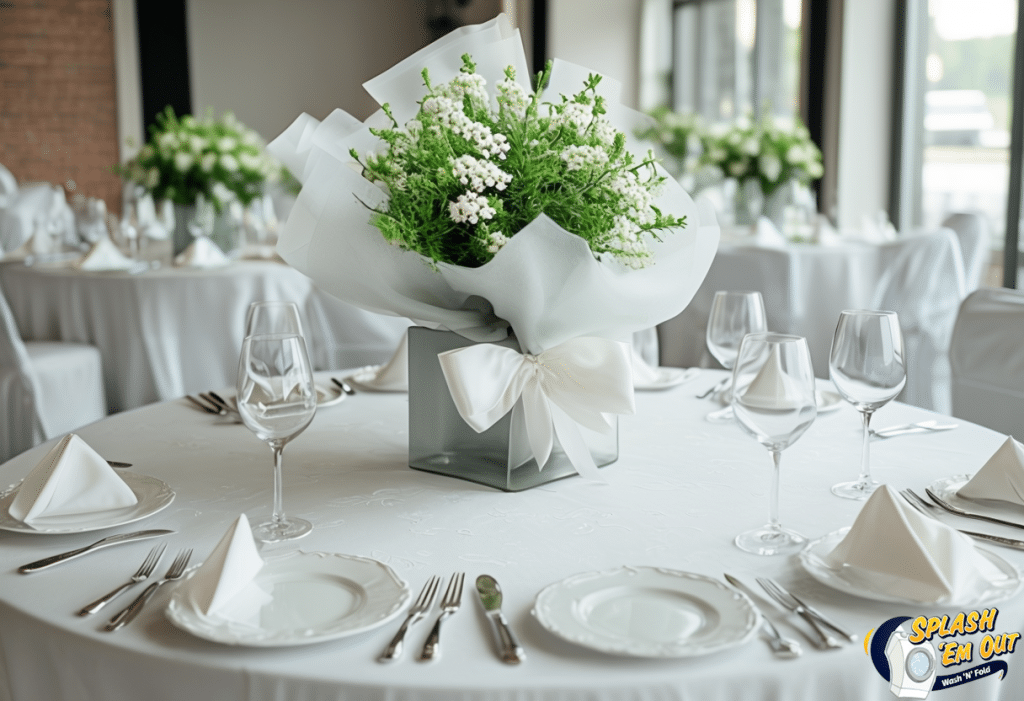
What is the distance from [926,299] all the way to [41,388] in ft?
10.2

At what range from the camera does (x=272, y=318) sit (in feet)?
4.64

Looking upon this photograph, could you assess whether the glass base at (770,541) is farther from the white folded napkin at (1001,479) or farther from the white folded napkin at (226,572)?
the white folded napkin at (226,572)

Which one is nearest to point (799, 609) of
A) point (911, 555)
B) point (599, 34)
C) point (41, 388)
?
point (911, 555)

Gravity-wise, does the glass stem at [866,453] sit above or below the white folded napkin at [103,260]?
below

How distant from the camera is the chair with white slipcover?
3.12 m

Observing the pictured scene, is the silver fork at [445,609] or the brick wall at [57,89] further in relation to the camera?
the brick wall at [57,89]

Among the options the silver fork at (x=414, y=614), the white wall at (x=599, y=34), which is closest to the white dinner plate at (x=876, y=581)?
the silver fork at (x=414, y=614)

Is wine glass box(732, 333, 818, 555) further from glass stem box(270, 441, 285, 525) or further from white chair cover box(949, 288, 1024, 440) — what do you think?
white chair cover box(949, 288, 1024, 440)

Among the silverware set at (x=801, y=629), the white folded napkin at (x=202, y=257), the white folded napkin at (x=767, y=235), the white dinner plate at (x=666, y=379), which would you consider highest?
the white folded napkin at (x=767, y=235)

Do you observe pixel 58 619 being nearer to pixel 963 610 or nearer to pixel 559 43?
pixel 963 610

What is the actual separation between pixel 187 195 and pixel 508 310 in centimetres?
287

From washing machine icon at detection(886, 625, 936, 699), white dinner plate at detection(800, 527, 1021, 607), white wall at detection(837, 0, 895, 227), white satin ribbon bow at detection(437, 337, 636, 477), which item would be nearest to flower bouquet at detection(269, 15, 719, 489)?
white satin ribbon bow at detection(437, 337, 636, 477)

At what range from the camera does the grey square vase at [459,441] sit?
1252mm

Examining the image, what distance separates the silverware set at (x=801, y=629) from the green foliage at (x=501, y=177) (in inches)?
18.9
